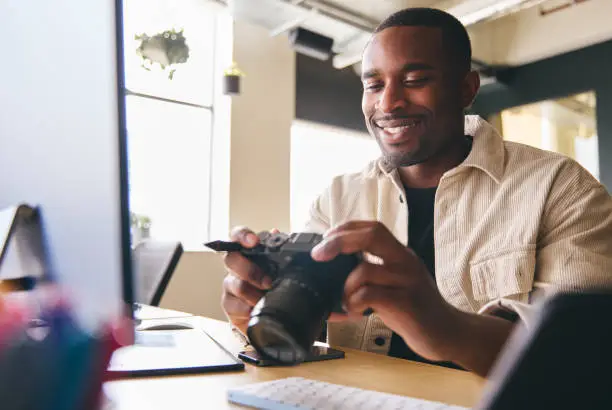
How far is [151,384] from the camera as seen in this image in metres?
0.71

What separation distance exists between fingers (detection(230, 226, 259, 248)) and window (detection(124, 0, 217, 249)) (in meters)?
2.63

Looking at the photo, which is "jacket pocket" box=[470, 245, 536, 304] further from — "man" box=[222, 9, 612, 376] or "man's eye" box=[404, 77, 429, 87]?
"man's eye" box=[404, 77, 429, 87]

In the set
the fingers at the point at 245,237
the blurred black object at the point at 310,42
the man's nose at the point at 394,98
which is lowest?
the fingers at the point at 245,237

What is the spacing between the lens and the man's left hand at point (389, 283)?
627mm

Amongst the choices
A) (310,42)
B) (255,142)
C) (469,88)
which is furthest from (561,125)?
(469,88)

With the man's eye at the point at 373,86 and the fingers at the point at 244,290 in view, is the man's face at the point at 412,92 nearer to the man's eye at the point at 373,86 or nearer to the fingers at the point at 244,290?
the man's eye at the point at 373,86

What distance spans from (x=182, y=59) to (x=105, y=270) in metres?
3.10

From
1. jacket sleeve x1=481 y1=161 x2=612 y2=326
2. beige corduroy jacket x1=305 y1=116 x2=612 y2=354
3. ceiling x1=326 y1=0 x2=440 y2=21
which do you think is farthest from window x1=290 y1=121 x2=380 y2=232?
jacket sleeve x1=481 y1=161 x2=612 y2=326

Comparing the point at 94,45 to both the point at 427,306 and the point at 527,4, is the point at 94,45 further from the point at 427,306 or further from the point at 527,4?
the point at 527,4

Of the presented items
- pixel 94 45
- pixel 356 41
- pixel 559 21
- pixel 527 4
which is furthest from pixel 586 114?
pixel 94 45

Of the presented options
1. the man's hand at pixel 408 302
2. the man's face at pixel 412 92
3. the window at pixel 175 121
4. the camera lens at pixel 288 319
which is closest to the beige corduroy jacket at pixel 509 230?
the man's face at pixel 412 92

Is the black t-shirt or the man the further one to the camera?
the black t-shirt

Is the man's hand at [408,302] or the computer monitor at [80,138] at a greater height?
the computer monitor at [80,138]

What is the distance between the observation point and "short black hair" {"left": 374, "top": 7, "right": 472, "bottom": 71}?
1363 millimetres
